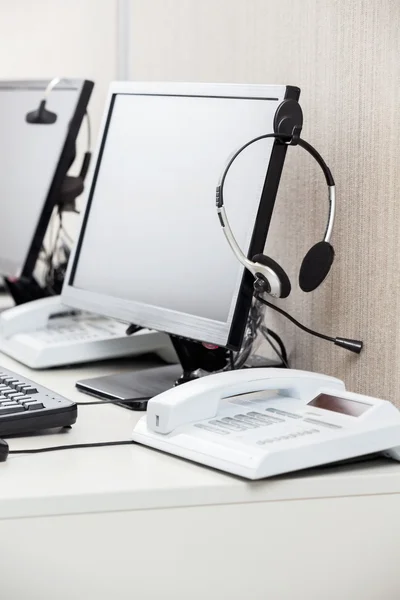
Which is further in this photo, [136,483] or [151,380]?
[151,380]

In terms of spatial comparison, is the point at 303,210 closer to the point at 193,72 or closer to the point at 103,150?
the point at 103,150

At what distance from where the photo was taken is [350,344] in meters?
1.13

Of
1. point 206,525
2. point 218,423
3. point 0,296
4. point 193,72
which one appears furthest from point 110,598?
point 0,296

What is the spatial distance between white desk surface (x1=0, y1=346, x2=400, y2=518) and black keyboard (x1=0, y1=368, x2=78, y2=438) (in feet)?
0.08

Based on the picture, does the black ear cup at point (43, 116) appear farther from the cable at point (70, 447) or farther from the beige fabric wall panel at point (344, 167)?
the cable at point (70, 447)

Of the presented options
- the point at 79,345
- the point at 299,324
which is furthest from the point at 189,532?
the point at 79,345

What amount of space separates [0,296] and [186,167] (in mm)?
1104

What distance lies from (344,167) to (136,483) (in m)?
0.48

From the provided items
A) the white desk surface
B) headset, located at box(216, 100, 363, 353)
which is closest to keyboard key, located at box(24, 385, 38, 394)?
the white desk surface

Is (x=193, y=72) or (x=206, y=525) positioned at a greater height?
(x=193, y=72)

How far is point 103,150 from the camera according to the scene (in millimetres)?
1421

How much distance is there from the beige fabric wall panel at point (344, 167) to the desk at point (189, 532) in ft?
0.68

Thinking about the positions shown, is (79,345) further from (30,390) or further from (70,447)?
(70,447)

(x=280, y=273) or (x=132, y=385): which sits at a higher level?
(x=280, y=273)
